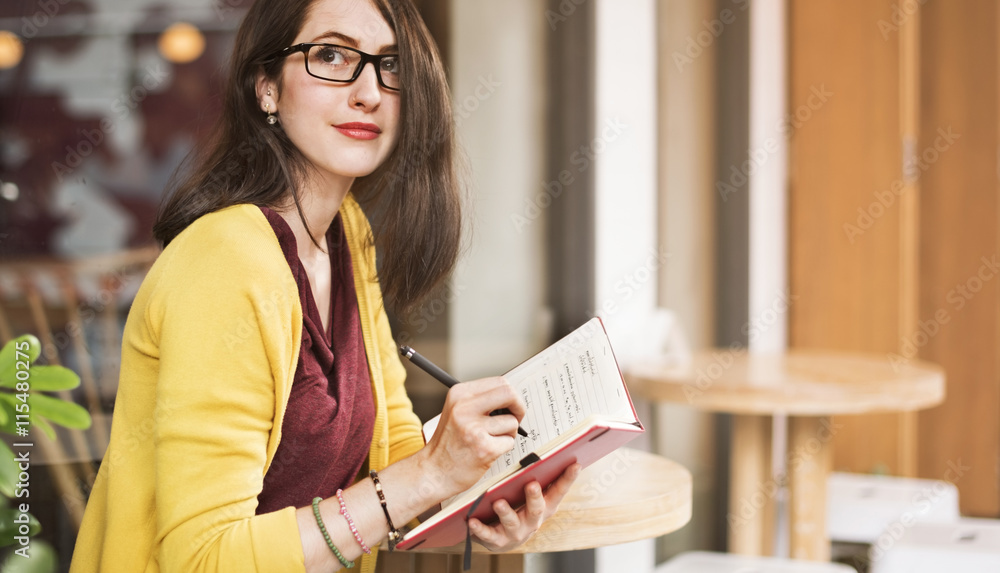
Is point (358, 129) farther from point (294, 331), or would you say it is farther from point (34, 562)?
point (34, 562)

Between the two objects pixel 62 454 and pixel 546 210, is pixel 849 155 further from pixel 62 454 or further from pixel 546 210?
pixel 62 454

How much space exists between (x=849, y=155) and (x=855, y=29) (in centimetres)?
55

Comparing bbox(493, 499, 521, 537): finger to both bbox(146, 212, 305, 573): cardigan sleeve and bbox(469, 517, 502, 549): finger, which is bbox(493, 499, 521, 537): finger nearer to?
bbox(469, 517, 502, 549): finger

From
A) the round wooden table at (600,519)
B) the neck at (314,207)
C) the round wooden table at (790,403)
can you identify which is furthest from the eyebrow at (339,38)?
the round wooden table at (790,403)

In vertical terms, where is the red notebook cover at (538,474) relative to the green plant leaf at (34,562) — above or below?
above

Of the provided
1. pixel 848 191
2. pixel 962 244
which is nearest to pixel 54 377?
pixel 848 191

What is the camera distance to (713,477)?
342cm

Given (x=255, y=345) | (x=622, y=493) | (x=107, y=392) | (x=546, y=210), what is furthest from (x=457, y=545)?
(x=546, y=210)

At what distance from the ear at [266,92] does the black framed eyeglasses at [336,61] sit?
36mm

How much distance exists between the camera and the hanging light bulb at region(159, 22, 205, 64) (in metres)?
1.43

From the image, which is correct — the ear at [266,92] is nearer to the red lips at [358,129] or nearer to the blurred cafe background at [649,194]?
the red lips at [358,129]

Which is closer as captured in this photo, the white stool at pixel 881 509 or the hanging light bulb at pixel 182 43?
the hanging light bulb at pixel 182 43

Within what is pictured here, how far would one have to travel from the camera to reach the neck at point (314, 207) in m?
1.09

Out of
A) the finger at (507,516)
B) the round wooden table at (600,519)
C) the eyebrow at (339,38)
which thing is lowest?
the round wooden table at (600,519)
